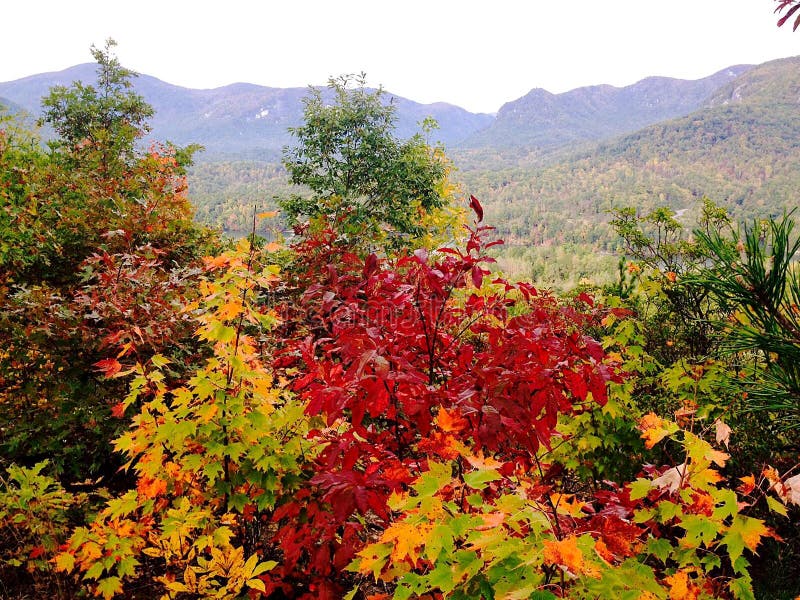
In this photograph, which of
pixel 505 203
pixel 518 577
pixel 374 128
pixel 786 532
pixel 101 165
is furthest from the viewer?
pixel 505 203

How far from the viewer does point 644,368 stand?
347 cm

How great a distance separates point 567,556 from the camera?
3.40 feet

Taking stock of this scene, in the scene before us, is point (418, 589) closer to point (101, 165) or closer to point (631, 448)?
point (631, 448)

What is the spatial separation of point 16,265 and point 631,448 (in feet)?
18.7

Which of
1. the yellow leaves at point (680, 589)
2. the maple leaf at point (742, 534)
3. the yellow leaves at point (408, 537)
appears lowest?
the yellow leaves at point (680, 589)

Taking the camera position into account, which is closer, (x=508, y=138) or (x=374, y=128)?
(x=374, y=128)

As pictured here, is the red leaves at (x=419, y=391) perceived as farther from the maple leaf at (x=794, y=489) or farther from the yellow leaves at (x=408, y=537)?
the maple leaf at (x=794, y=489)

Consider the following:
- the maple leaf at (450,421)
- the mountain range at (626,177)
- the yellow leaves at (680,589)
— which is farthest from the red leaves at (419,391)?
the mountain range at (626,177)

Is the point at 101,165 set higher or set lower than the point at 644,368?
higher

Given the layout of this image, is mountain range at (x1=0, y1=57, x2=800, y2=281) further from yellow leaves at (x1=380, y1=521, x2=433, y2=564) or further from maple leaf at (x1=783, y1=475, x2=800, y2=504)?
yellow leaves at (x1=380, y1=521, x2=433, y2=564)

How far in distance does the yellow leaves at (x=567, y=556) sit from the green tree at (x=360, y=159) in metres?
8.90

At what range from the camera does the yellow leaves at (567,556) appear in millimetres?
1027


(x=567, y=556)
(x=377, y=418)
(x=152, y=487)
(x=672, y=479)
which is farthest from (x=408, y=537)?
(x=377, y=418)

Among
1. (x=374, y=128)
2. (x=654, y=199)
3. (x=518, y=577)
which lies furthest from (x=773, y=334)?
(x=654, y=199)
